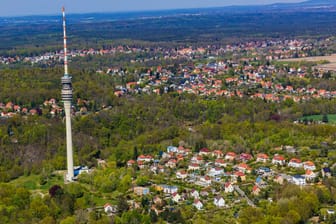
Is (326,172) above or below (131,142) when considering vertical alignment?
above

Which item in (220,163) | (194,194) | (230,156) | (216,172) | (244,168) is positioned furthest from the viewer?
(230,156)

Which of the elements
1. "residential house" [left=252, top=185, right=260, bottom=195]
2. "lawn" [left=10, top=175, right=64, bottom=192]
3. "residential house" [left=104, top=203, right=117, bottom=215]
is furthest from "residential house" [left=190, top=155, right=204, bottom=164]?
"residential house" [left=104, top=203, right=117, bottom=215]

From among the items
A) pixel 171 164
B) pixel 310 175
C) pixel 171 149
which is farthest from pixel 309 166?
pixel 171 149

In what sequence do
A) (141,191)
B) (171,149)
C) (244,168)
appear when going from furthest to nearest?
(171,149) < (244,168) < (141,191)

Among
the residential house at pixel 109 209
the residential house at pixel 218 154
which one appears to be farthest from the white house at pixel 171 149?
the residential house at pixel 109 209

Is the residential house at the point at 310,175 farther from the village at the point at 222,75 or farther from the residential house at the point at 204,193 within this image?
the village at the point at 222,75

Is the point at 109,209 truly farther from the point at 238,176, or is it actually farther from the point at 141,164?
the point at 141,164

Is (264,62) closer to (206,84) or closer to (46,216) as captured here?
(206,84)

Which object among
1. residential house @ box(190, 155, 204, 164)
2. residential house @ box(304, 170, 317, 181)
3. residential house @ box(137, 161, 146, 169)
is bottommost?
residential house @ box(137, 161, 146, 169)

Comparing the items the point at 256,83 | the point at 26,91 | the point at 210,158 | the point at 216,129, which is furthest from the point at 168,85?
the point at 210,158

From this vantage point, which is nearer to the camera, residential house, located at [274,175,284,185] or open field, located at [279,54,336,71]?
residential house, located at [274,175,284,185]

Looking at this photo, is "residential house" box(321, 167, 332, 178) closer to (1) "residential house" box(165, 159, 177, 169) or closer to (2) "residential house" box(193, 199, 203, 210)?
(2) "residential house" box(193, 199, 203, 210)
